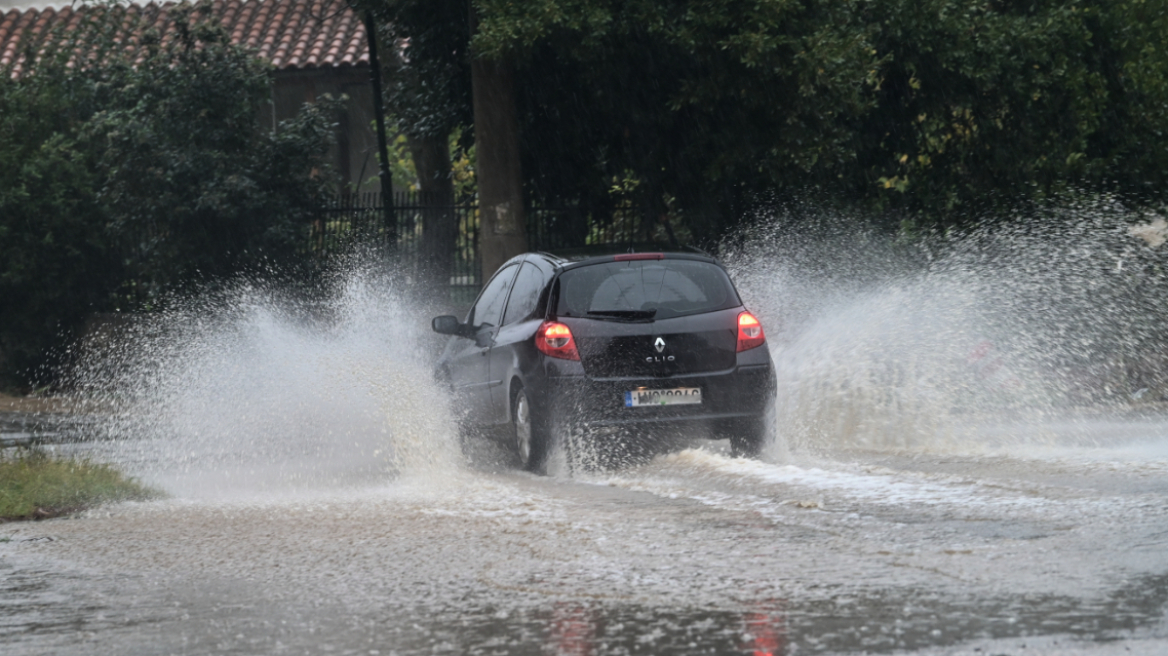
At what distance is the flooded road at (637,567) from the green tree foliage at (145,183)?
12781mm

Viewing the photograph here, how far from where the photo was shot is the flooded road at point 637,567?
5379 mm

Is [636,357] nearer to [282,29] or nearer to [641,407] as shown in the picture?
[641,407]

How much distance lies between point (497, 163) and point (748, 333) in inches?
322

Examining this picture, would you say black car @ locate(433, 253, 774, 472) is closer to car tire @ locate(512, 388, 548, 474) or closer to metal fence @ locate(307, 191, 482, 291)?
car tire @ locate(512, 388, 548, 474)

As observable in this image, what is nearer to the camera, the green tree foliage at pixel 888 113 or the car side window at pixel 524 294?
the car side window at pixel 524 294

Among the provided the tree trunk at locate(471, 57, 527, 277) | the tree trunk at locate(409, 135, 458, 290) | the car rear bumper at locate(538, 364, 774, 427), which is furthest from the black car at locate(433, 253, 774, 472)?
the tree trunk at locate(409, 135, 458, 290)

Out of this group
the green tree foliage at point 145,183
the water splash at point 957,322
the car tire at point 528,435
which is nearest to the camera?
the car tire at point 528,435

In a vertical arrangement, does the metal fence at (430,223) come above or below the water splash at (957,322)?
above

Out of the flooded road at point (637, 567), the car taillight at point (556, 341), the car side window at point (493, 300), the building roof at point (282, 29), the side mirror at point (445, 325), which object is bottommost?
the flooded road at point (637, 567)

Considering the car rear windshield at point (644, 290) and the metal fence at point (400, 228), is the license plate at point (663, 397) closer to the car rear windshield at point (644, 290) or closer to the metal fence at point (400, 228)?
the car rear windshield at point (644, 290)

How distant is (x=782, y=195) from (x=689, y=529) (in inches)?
448

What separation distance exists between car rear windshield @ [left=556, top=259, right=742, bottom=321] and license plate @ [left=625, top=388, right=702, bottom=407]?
0.55 m

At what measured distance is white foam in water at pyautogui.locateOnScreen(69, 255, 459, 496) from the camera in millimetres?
11531

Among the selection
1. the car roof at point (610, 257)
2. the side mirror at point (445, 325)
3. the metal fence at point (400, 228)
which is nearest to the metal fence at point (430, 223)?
→ the metal fence at point (400, 228)
